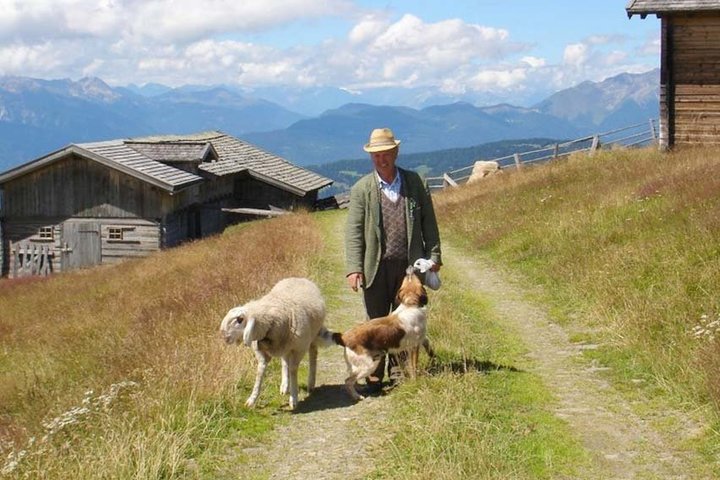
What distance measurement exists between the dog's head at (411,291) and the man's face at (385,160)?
3.23 feet

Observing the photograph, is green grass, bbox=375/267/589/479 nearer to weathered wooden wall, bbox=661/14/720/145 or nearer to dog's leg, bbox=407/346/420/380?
dog's leg, bbox=407/346/420/380

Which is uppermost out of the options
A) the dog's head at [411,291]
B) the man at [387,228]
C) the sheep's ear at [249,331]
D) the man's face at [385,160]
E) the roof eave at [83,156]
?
the roof eave at [83,156]

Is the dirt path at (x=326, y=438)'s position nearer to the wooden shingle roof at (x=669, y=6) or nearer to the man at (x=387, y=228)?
the man at (x=387, y=228)

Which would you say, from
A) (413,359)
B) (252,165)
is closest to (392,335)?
(413,359)

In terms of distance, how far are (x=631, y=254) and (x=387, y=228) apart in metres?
5.58

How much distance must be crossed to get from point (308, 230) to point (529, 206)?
6.79 m

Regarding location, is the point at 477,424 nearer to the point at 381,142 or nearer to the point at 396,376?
the point at 396,376

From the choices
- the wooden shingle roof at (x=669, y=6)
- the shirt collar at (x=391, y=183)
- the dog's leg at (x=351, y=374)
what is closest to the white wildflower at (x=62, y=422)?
the dog's leg at (x=351, y=374)

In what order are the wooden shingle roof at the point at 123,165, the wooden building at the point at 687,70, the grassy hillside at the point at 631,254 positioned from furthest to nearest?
1. the wooden shingle roof at the point at 123,165
2. the wooden building at the point at 687,70
3. the grassy hillside at the point at 631,254

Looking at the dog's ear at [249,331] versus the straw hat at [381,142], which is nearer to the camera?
the dog's ear at [249,331]

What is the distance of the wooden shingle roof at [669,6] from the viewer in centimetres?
2340

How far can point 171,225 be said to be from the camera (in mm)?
36875

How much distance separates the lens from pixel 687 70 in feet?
81.4

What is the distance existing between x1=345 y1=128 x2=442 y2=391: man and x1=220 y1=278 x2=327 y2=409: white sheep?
1.77ft
